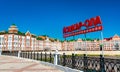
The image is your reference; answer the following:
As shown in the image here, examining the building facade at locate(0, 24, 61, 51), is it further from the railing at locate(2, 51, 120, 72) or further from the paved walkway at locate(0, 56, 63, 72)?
the railing at locate(2, 51, 120, 72)


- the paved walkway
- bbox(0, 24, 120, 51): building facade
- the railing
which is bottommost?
the paved walkway

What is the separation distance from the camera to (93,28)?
161ft

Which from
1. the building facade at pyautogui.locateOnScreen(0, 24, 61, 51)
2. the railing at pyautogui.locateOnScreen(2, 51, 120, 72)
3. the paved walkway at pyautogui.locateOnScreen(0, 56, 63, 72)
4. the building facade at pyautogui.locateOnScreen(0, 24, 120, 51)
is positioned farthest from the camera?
the building facade at pyautogui.locateOnScreen(0, 24, 120, 51)

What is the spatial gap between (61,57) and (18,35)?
381 feet

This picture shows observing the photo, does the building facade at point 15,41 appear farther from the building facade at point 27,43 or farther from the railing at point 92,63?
the railing at point 92,63

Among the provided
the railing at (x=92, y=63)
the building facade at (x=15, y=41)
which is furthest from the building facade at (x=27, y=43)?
the railing at (x=92, y=63)

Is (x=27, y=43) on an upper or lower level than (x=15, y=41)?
lower

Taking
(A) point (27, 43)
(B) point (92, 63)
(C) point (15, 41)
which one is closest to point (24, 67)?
(B) point (92, 63)

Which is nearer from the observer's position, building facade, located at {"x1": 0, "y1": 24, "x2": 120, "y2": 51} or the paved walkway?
the paved walkway

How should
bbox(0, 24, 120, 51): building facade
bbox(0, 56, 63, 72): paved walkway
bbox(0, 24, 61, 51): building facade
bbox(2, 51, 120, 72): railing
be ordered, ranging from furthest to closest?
bbox(0, 24, 120, 51): building facade → bbox(0, 24, 61, 51): building facade → bbox(0, 56, 63, 72): paved walkway → bbox(2, 51, 120, 72): railing

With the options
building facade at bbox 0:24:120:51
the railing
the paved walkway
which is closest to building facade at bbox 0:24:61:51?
building facade at bbox 0:24:120:51

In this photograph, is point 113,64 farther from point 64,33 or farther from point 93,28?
point 64,33

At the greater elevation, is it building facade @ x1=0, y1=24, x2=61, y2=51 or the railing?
building facade @ x1=0, y1=24, x2=61, y2=51

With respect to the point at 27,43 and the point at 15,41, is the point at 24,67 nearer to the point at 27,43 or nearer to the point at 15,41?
the point at 15,41
